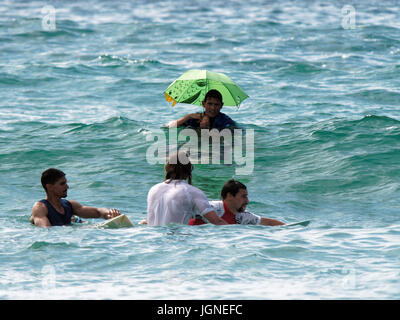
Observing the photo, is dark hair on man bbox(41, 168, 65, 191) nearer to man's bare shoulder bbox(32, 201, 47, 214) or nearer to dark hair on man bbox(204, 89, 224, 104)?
man's bare shoulder bbox(32, 201, 47, 214)

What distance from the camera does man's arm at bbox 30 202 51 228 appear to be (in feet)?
31.9

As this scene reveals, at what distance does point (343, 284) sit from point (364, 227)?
2.70 m

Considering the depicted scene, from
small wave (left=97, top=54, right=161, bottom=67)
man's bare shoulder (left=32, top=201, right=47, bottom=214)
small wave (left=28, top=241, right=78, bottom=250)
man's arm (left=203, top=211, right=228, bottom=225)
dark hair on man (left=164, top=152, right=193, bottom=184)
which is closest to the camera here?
small wave (left=28, top=241, right=78, bottom=250)

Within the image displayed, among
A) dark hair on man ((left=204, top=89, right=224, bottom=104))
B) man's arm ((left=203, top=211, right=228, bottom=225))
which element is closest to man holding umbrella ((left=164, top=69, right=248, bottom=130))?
dark hair on man ((left=204, top=89, right=224, bottom=104))

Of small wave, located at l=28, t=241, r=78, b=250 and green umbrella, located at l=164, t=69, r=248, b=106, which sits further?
green umbrella, located at l=164, t=69, r=248, b=106

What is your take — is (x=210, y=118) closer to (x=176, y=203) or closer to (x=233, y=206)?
(x=233, y=206)

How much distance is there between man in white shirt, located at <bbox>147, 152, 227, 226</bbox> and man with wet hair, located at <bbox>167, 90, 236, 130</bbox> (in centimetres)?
522

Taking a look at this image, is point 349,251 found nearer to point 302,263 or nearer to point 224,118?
point 302,263

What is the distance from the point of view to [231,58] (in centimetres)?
2625

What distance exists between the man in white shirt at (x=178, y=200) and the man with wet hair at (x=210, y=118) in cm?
Answer: 522

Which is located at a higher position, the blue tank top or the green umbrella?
the green umbrella

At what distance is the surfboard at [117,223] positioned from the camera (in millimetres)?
9773

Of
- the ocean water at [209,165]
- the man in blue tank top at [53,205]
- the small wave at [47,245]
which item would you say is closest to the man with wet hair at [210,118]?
the ocean water at [209,165]
